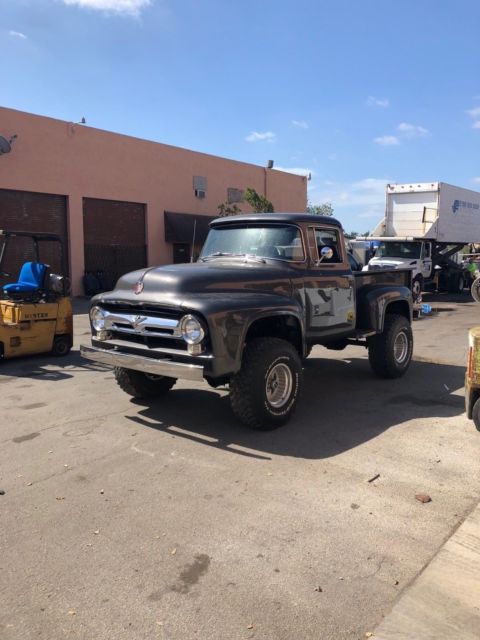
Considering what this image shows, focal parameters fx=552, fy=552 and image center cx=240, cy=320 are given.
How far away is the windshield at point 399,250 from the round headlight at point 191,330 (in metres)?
18.8

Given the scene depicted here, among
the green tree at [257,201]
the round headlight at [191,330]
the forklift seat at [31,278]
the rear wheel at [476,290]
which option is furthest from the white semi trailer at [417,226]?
the round headlight at [191,330]

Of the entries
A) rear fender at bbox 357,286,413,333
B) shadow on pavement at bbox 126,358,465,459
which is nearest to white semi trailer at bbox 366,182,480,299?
rear fender at bbox 357,286,413,333

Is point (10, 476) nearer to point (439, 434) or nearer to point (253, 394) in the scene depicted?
point (253, 394)

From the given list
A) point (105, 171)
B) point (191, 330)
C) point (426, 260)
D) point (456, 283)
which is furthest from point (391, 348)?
point (456, 283)

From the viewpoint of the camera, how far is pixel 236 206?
28.8 m

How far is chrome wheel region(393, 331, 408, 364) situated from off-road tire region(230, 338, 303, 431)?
9.36 ft

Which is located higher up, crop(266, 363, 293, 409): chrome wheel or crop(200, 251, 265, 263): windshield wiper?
crop(200, 251, 265, 263): windshield wiper

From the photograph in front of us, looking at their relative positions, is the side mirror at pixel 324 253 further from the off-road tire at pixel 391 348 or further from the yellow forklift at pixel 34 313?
the yellow forklift at pixel 34 313

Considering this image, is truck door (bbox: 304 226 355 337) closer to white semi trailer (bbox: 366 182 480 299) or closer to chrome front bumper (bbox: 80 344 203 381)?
chrome front bumper (bbox: 80 344 203 381)

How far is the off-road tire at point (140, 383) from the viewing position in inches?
248

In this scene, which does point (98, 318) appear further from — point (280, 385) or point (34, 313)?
point (34, 313)

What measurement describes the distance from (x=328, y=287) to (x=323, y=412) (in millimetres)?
1449

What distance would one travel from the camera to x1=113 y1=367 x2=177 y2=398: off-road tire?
20.7 feet

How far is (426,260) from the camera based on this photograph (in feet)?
73.9
